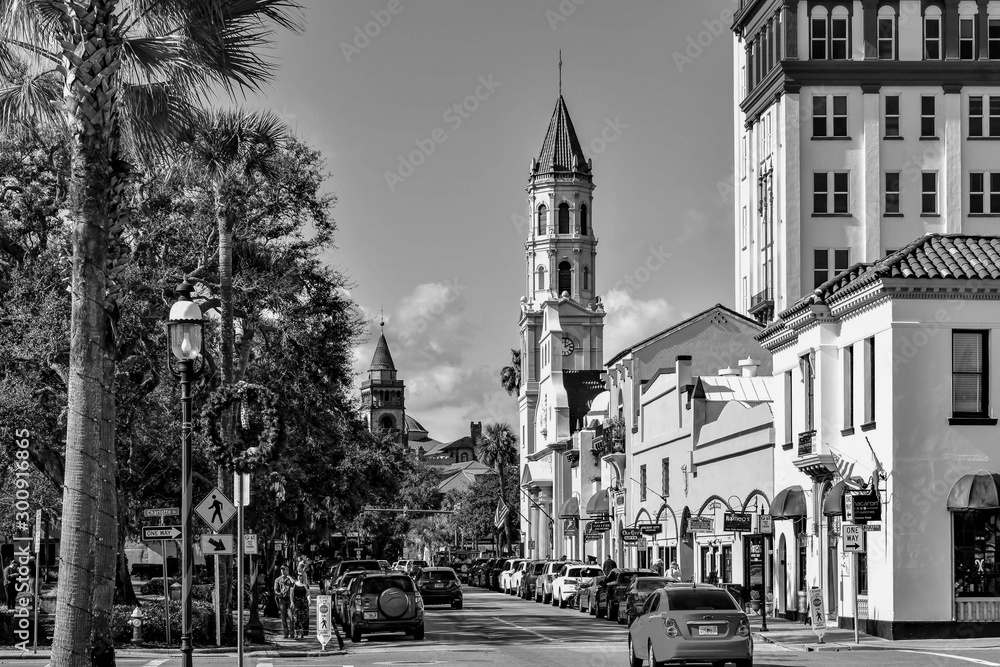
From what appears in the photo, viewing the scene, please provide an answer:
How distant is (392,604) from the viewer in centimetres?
3312

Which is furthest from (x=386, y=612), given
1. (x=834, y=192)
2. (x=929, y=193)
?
(x=929, y=193)

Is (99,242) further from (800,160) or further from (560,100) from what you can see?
(560,100)

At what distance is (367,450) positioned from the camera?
200ft

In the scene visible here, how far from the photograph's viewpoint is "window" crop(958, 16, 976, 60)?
64.6m

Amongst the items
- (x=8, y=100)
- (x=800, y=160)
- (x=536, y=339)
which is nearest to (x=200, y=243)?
(x=8, y=100)

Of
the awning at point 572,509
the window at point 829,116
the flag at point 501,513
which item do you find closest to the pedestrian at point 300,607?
the window at point 829,116

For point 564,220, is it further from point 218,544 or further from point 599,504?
point 218,544

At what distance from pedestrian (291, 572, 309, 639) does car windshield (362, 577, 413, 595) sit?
210cm

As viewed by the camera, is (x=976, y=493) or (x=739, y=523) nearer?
(x=976, y=493)

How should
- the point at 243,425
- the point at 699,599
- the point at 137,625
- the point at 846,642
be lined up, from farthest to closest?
the point at 243,425 < the point at 846,642 < the point at 137,625 < the point at 699,599

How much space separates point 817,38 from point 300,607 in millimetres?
39033

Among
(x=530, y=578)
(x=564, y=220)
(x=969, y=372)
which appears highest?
(x=564, y=220)

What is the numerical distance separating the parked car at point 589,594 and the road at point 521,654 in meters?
5.93

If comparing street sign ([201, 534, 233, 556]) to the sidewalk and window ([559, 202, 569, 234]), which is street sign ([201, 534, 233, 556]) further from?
window ([559, 202, 569, 234])
